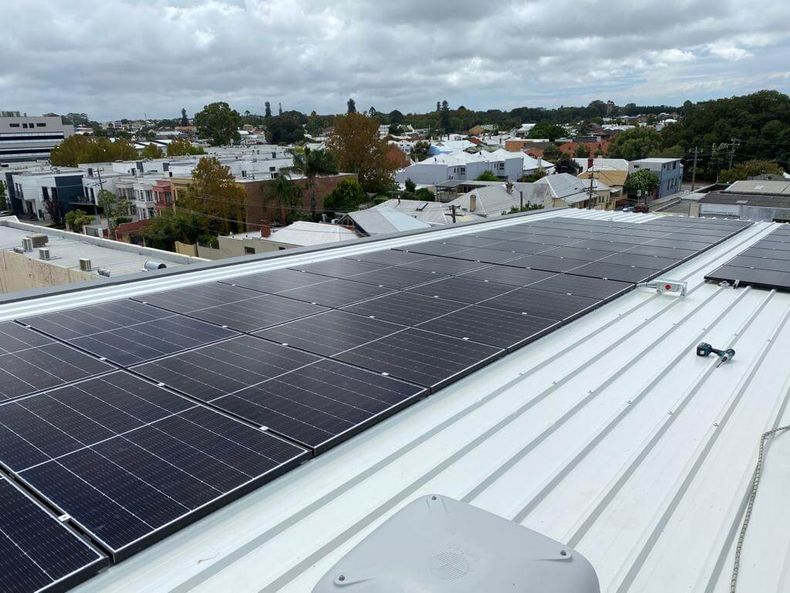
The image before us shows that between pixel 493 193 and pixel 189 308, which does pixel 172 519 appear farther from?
pixel 493 193

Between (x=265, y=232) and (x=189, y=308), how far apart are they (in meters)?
30.6

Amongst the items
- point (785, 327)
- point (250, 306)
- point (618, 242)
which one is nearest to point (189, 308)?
point (250, 306)

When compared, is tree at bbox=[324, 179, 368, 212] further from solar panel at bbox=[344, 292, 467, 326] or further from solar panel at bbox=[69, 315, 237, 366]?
solar panel at bbox=[69, 315, 237, 366]

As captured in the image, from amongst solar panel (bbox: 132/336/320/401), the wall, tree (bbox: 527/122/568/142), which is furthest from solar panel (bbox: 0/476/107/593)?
tree (bbox: 527/122/568/142)

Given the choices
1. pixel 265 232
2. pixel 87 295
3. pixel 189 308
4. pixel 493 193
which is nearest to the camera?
pixel 189 308

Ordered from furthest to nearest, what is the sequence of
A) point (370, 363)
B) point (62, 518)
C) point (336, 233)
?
point (336, 233)
point (370, 363)
point (62, 518)

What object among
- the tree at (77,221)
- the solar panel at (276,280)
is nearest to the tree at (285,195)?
the tree at (77,221)

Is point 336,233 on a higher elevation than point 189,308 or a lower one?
lower

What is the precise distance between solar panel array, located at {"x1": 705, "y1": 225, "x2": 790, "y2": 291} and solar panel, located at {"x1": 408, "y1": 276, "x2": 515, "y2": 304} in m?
5.51

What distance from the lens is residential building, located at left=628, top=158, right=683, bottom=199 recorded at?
236 ft

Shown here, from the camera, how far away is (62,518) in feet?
17.0

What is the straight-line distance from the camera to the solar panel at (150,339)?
9.16 m

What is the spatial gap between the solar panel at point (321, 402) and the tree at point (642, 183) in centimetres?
6792

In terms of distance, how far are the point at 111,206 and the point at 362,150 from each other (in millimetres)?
29902
